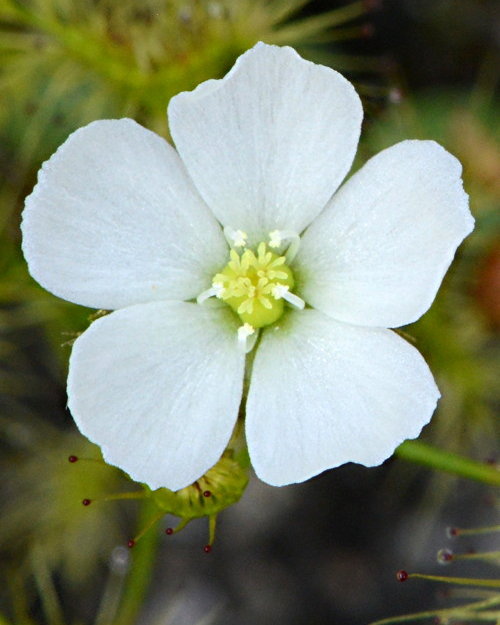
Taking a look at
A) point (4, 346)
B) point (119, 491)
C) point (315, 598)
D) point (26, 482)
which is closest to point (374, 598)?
point (315, 598)

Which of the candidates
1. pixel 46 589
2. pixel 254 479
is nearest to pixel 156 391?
pixel 254 479

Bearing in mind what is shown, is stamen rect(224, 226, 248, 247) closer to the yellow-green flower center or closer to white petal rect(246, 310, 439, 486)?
the yellow-green flower center

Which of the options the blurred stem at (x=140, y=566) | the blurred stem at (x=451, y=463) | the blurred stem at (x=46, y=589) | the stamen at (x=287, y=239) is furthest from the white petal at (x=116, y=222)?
the blurred stem at (x=46, y=589)

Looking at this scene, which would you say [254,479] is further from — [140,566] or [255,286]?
[255,286]

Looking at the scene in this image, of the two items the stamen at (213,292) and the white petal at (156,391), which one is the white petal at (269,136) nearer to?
the stamen at (213,292)

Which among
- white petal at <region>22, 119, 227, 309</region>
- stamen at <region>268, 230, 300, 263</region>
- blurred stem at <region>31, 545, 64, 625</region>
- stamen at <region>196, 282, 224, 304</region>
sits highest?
white petal at <region>22, 119, 227, 309</region>

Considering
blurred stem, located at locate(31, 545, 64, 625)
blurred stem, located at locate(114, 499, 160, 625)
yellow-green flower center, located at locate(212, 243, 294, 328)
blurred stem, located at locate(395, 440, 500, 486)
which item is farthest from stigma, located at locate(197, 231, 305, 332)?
blurred stem, located at locate(31, 545, 64, 625)

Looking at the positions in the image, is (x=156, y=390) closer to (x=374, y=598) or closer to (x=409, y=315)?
(x=409, y=315)
